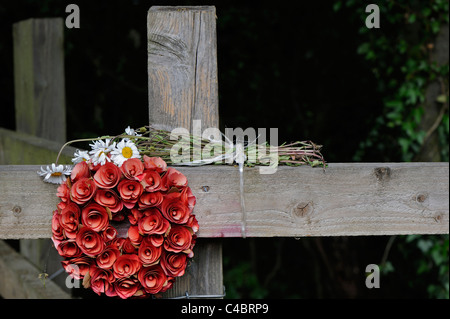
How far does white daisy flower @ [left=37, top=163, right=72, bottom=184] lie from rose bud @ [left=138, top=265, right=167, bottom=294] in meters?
0.29

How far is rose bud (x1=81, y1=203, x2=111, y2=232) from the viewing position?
1.15 metres

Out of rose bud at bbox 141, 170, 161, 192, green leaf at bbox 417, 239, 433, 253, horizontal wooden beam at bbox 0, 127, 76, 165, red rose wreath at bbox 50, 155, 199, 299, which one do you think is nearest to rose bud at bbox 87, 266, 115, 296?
red rose wreath at bbox 50, 155, 199, 299

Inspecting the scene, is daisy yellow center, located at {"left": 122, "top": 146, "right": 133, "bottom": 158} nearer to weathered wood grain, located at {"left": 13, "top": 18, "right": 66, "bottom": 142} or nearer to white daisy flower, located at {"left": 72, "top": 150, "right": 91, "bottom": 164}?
white daisy flower, located at {"left": 72, "top": 150, "right": 91, "bottom": 164}

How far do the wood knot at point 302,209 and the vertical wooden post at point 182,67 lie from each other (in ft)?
0.70

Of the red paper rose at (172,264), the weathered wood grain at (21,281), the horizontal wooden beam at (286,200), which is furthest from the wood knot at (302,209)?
the weathered wood grain at (21,281)

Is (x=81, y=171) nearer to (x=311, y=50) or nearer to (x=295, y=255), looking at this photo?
(x=311, y=50)

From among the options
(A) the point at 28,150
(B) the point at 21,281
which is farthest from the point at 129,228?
(B) the point at 21,281

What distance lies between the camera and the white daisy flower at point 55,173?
1.23 metres

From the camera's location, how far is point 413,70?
2752mm

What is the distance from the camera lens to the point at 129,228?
3.93ft

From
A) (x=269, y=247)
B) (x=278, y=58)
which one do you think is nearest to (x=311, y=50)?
(x=278, y=58)

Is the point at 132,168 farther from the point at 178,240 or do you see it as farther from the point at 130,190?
the point at 178,240

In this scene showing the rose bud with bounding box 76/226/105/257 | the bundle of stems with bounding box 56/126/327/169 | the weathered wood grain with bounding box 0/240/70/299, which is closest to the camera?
the rose bud with bounding box 76/226/105/257
